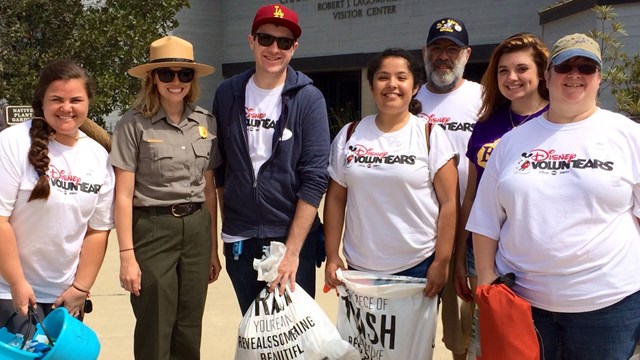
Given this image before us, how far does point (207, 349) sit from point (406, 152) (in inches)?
102

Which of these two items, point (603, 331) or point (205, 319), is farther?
point (205, 319)

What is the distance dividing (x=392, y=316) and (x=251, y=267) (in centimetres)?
83

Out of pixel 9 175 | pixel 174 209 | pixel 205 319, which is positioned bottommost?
pixel 205 319

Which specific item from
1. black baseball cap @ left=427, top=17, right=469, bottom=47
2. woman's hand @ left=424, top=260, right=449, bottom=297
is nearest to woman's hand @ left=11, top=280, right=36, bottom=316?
woman's hand @ left=424, top=260, right=449, bottom=297

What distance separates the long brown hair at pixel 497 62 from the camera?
368 centimetres

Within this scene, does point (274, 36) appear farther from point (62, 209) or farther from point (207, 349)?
point (207, 349)

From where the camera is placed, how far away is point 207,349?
17.6 ft

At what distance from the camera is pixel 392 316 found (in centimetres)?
375

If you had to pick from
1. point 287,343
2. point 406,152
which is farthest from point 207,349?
point 406,152

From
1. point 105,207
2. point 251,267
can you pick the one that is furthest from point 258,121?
point 105,207

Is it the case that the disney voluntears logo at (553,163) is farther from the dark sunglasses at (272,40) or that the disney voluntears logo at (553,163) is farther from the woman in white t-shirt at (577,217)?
the dark sunglasses at (272,40)

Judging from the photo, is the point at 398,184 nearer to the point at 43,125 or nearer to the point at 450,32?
the point at 450,32

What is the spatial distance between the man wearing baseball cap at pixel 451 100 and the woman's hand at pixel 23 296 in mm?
2330

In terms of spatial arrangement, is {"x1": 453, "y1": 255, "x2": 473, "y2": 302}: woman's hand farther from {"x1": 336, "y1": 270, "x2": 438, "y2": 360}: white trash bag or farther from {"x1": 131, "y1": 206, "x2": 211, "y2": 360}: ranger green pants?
{"x1": 131, "y1": 206, "x2": 211, "y2": 360}: ranger green pants
